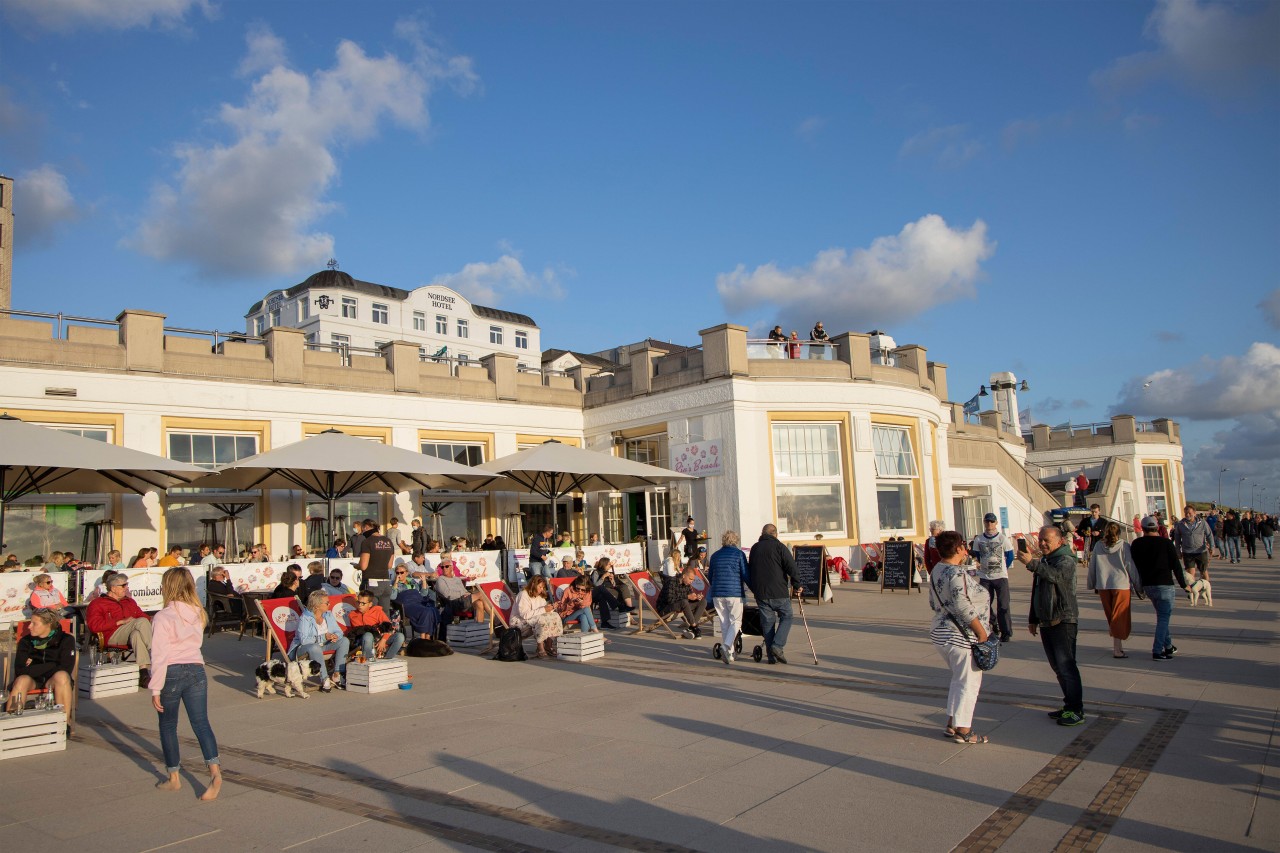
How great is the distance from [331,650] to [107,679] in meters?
2.42

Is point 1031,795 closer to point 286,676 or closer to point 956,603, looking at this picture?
point 956,603

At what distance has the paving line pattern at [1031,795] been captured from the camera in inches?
180

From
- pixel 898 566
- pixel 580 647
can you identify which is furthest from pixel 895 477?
pixel 580 647

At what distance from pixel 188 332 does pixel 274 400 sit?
230 centimetres

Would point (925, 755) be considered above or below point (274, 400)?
below

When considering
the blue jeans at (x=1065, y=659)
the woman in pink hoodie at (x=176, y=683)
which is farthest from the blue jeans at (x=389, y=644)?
the blue jeans at (x=1065, y=659)

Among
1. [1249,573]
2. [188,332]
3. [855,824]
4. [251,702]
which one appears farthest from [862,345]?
[855,824]

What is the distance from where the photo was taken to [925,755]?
20.3ft

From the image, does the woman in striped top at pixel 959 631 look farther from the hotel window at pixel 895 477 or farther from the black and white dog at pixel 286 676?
the hotel window at pixel 895 477

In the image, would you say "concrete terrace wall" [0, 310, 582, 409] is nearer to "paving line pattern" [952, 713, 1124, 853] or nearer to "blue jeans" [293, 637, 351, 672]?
"blue jeans" [293, 637, 351, 672]

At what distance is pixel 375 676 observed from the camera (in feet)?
31.0

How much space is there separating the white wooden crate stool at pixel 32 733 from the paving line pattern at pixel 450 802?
3.32 ft

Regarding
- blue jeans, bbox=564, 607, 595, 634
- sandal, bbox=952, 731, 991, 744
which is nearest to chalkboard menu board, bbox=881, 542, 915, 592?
blue jeans, bbox=564, 607, 595, 634

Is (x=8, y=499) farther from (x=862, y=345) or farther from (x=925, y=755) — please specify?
(x=862, y=345)
